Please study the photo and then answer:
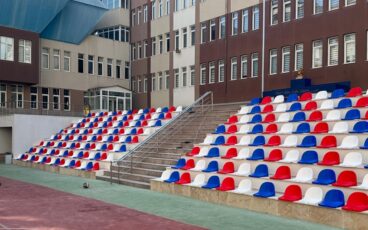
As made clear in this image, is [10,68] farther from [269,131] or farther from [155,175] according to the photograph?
[269,131]

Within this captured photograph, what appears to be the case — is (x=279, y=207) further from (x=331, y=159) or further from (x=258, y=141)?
(x=258, y=141)

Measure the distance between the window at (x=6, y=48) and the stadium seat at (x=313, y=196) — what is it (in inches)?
864

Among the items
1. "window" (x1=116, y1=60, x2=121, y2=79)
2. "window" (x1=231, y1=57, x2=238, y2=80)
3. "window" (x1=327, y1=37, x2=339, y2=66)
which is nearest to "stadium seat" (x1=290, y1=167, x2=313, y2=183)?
"window" (x1=327, y1=37, x2=339, y2=66)

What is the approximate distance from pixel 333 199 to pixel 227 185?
2.93 metres

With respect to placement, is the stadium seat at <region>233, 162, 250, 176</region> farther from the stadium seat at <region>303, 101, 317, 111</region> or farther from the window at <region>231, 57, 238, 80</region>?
the window at <region>231, 57, 238, 80</region>

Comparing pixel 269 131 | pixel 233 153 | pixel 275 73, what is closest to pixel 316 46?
pixel 275 73

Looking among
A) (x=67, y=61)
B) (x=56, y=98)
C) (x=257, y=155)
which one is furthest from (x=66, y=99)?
(x=257, y=155)

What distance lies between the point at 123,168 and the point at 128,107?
1803 cm

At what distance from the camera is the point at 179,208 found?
9539mm

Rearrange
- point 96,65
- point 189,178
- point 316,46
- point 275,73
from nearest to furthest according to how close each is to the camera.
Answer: point 189,178
point 316,46
point 275,73
point 96,65

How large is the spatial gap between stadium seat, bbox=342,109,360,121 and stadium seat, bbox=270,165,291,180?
2730mm

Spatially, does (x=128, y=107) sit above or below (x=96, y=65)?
below

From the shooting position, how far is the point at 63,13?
2853 cm

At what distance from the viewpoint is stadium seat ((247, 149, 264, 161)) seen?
10942 mm
